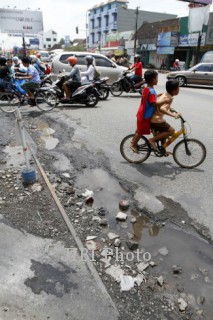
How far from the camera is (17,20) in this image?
39875 millimetres

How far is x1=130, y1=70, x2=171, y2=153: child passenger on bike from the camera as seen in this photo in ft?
14.8

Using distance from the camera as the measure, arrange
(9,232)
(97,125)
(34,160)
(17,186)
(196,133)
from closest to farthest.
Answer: (9,232), (17,186), (34,160), (196,133), (97,125)

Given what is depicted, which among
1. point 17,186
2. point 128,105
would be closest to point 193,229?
point 17,186

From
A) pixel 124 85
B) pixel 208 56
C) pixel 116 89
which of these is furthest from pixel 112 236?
pixel 208 56

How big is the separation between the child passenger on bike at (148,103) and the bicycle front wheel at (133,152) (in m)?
0.17

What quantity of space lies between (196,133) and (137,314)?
566cm

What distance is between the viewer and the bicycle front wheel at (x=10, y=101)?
1004 cm

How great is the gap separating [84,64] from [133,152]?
31.8ft

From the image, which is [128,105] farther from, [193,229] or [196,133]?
A: [193,229]

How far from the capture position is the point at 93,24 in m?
82.1

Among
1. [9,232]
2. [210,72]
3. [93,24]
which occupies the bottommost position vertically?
[9,232]

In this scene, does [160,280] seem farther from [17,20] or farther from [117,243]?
[17,20]

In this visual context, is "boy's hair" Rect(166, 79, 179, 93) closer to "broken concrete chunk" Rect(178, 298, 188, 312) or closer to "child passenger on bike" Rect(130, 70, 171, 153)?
"child passenger on bike" Rect(130, 70, 171, 153)

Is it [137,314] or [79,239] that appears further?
[79,239]
